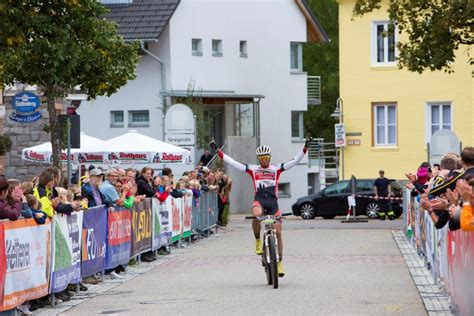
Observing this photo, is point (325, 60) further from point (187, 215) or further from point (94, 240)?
point (94, 240)

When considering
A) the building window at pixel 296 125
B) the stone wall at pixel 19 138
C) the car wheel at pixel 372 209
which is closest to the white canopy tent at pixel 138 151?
the stone wall at pixel 19 138

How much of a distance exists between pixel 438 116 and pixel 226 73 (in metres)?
8.65

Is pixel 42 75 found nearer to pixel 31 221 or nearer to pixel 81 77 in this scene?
pixel 81 77

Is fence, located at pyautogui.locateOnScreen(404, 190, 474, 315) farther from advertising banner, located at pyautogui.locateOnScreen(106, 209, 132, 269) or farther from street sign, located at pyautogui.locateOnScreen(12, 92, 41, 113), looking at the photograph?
street sign, located at pyautogui.locateOnScreen(12, 92, 41, 113)

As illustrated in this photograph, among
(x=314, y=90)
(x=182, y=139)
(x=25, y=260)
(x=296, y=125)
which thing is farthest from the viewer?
(x=314, y=90)

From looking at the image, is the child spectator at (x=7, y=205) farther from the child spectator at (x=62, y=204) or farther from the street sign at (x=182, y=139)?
the street sign at (x=182, y=139)

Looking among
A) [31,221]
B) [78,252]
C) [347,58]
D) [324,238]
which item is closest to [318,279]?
[78,252]

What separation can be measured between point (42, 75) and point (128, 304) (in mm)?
10889

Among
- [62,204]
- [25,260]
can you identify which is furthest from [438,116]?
[25,260]

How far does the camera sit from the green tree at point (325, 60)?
8275 cm

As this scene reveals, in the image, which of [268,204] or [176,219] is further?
[176,219]

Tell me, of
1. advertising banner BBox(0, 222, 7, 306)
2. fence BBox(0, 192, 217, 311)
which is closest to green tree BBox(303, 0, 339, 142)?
fence BBox(0, 192, 217, 311)

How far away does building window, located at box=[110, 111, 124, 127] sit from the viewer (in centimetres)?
5628

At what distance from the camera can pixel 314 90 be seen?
6875 cm
